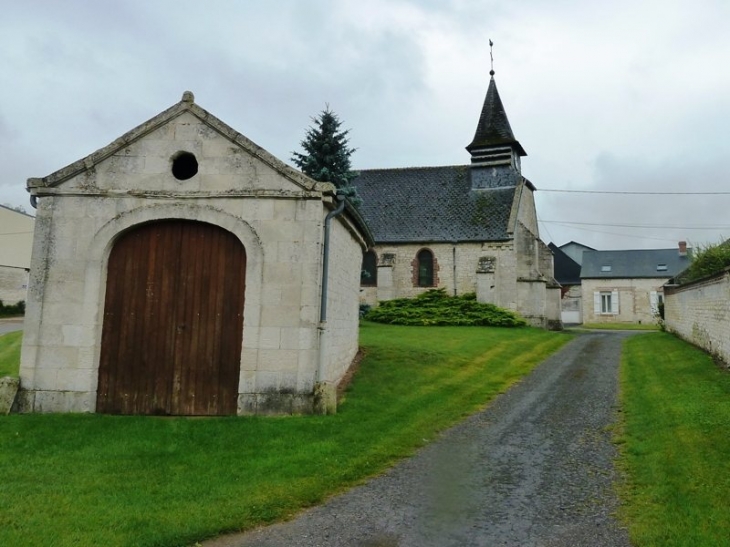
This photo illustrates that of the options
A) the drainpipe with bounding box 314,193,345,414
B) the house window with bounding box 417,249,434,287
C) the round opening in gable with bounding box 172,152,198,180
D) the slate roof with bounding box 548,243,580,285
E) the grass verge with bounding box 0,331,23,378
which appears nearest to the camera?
the drainpipe with bounding box 314,193,345,414

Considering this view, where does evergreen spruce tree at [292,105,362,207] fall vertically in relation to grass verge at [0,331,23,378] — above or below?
above

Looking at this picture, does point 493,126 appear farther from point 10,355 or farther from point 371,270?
point 10,355

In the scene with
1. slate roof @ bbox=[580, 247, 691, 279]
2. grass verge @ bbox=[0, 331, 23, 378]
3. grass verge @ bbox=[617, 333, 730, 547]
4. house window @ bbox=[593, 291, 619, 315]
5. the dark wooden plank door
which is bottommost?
grass verge @ bbox=[617, 333, 730, 547]

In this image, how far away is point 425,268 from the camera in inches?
1078

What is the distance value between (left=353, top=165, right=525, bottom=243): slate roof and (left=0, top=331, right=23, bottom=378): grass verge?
1660 centimetres

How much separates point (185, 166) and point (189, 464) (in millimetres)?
5106

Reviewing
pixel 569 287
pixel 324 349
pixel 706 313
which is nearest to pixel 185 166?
pixel 324 349

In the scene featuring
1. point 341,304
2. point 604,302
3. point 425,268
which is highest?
point 425,268

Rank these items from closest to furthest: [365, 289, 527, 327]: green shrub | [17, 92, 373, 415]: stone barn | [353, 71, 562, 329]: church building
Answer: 1. [17, 92, 373, 415]: stone barn
2. [365, 289, 527, 327]: green shrub
3. [353, 71, 562, 329]: church building

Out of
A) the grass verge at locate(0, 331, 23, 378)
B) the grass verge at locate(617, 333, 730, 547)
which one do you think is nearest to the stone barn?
the grass verge at locate(0, 331, 23, 378)

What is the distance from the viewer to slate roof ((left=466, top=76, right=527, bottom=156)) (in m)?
28.7

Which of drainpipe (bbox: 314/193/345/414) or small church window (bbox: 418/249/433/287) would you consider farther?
small church window (bbox: 418/249/433/287)

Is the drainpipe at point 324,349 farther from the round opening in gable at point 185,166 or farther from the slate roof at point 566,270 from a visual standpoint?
the slate roof at point 566,270

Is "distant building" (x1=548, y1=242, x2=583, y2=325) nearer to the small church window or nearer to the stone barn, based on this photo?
the small church window
